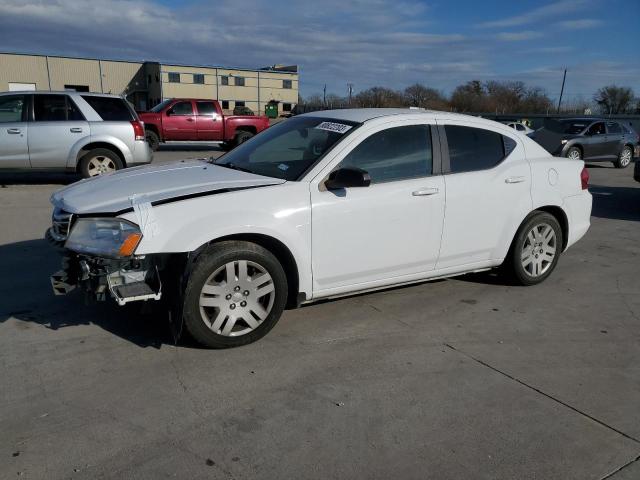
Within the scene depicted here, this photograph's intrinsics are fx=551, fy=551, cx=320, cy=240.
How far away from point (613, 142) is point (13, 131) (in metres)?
17.5

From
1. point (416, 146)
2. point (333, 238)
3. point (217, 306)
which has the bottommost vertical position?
point (217, 306)

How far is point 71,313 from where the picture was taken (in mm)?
4414

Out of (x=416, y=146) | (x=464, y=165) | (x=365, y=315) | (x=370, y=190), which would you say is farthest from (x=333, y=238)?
(x=464, y=165)

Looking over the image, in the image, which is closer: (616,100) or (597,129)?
(597,129)

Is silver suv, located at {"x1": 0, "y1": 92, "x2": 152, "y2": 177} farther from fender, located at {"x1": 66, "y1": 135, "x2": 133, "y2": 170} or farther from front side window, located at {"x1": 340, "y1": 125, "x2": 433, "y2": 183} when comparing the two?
front side window, located at {"x1": 340, "y1": 125, "x2": 433, "y2": 183}

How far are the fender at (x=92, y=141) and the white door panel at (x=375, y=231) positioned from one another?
24.9ft

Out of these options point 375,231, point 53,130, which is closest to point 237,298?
point 375,231

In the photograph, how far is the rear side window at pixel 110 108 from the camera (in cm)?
1058

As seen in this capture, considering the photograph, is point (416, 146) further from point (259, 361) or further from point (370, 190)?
point (259, 361)

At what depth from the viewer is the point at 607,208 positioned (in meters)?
10.5

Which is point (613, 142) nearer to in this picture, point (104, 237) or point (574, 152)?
point (574, 152)

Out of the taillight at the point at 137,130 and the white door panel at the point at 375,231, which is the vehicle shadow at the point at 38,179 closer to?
the taillight at the point at 137,130

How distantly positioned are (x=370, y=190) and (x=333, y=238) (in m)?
0.50

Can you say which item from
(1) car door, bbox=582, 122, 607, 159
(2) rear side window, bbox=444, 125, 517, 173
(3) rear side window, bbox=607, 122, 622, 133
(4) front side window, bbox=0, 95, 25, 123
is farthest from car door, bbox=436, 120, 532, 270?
(3) rear side window, bbox=607, 122, 622, 133
